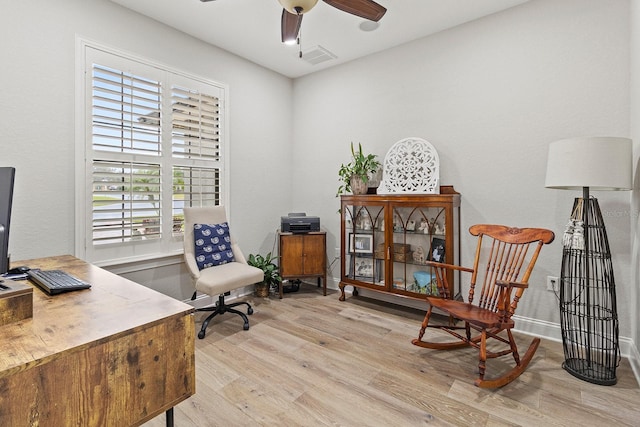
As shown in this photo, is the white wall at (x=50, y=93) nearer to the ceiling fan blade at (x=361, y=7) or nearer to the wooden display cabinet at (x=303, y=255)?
the wooden display cabinet at (x=303, y=255)

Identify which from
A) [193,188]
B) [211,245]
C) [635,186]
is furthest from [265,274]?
[635,186]

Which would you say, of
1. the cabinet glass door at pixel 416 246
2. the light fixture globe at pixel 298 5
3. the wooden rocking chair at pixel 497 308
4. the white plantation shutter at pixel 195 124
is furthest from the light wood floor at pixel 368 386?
the light fixture globe at pixel 298 5

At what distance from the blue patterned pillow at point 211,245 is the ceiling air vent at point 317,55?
209cm

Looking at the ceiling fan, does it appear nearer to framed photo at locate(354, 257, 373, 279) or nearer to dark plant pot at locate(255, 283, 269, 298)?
framed photo at locate(354, 257, 373, 279)

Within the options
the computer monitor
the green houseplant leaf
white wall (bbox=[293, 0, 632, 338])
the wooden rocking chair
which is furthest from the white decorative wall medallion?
the computer monitor

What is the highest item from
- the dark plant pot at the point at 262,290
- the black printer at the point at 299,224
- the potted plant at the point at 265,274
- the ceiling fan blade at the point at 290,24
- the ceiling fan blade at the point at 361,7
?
the ceiling fan blade at the point at 361,7

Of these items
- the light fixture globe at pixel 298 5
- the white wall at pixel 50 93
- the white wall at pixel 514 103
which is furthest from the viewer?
the white wall at pixel 514 103

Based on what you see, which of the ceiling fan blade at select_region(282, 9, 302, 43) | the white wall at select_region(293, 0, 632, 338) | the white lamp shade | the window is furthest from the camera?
the window

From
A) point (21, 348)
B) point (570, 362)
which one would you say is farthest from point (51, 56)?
point (570, 362)

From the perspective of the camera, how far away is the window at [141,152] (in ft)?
8.45

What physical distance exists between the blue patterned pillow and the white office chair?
1cm

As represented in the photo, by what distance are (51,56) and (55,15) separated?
1.04 feet

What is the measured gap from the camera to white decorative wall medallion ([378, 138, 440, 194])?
3145mm

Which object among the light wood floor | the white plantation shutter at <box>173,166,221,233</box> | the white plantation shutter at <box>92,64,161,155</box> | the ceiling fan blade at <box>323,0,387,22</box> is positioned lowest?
the light wood floor
